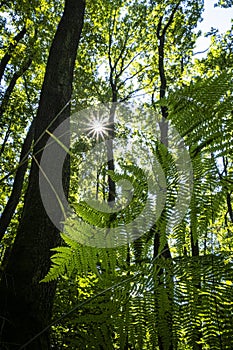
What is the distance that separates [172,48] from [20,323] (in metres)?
15.6

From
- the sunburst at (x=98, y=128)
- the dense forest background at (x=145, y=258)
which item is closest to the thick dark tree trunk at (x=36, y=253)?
the dense forest background at (x=145, y=258)

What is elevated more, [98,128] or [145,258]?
[98,128]

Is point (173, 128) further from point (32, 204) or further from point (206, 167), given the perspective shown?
point (32, 204)

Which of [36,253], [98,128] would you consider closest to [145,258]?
[36,253]

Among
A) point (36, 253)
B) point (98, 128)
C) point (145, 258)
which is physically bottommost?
point (145, 258)

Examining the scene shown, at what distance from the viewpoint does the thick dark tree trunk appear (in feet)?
4.69

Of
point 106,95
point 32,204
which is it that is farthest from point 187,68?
point 32,204

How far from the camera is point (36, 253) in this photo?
2049 millimetres

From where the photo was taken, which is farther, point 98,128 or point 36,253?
point 98,128

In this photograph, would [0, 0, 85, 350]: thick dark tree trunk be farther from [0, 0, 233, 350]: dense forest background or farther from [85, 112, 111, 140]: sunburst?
[85, 112, 111, 140]: sunburst

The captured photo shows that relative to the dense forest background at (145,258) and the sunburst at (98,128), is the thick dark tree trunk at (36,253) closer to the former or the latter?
the dense forest background at (145,258)

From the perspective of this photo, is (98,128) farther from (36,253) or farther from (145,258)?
(145,258)

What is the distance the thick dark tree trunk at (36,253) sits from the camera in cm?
143

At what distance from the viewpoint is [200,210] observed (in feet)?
3.09
